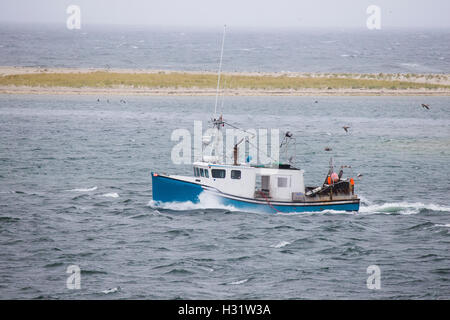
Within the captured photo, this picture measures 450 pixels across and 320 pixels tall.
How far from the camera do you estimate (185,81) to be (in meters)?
147

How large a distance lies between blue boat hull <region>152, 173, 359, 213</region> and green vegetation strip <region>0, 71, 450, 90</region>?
316 ft

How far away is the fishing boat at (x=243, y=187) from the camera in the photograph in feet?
148

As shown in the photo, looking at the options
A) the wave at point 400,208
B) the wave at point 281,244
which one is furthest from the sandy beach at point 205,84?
the wave at point 281,244

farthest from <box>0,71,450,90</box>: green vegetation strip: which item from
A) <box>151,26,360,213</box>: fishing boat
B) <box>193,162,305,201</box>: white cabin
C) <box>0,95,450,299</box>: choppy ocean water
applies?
<box>193,162,305,201</box>: white cabin

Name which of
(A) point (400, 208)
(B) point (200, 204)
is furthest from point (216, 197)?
(A) point (400, 208)

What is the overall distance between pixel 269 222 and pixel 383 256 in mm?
8253

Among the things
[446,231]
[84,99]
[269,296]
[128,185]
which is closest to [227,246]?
[269,296]

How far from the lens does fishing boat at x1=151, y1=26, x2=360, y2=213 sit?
45062mm

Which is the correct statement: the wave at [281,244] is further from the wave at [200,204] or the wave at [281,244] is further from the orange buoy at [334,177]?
the orange buoy at [334,177]

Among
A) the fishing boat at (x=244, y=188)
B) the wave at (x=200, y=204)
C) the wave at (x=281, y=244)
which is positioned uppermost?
the fishing boat at (x=244, y=188)

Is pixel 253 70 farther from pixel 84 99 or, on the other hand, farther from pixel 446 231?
pixel 446 231

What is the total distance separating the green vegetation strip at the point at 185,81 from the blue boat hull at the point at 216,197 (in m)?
96.4

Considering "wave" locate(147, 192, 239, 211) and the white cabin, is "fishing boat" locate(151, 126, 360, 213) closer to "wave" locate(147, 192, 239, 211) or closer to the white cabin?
the white cabin

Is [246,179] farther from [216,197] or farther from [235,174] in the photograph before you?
[216,197]
